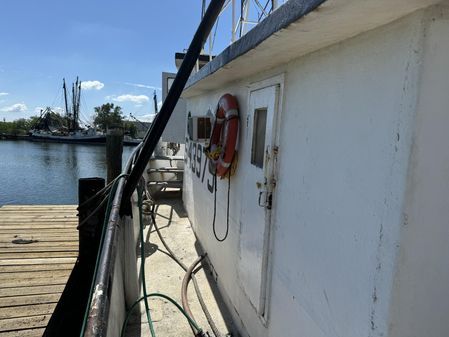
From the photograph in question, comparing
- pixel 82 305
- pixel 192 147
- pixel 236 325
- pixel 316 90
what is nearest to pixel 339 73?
pixel 316 90

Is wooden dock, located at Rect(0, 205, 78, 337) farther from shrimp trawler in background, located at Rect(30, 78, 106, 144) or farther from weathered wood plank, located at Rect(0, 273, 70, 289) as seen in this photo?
shrimp trawler in background, located at Rect(30, 78, 106, 144)

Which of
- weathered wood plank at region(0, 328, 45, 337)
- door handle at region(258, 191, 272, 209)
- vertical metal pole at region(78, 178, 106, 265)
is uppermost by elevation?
door handle at region(258, 191, 272, 209)

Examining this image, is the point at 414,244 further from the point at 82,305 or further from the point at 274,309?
the point at 82,305

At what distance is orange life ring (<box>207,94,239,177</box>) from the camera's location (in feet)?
9.77

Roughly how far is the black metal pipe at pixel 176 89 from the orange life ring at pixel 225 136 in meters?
0.66

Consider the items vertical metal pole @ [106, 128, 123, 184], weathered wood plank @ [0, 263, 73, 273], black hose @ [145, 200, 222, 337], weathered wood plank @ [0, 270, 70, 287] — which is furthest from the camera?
vertical metal pole @ [106, 128, 123, 184]

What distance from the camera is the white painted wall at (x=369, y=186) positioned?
1154 mm

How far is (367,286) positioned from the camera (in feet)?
4.38

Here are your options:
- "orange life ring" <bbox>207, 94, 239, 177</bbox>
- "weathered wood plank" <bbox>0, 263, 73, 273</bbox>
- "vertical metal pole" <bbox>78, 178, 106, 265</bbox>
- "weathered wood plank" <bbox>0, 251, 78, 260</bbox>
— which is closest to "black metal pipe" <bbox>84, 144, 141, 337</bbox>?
"vertical metal pole" <bbox>78, 178, 106, 265</bbox>

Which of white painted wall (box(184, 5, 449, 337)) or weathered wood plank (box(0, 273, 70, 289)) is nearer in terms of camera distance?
white painted wall (box(184, 5, 449, 337))

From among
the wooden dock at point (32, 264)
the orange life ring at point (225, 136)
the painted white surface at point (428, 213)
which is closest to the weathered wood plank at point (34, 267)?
the wooden dock at point (32, 264)

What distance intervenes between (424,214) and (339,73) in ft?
2.44

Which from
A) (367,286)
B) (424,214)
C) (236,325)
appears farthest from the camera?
(236,325)

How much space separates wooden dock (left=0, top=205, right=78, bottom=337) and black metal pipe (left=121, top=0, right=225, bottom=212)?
1096 mm
